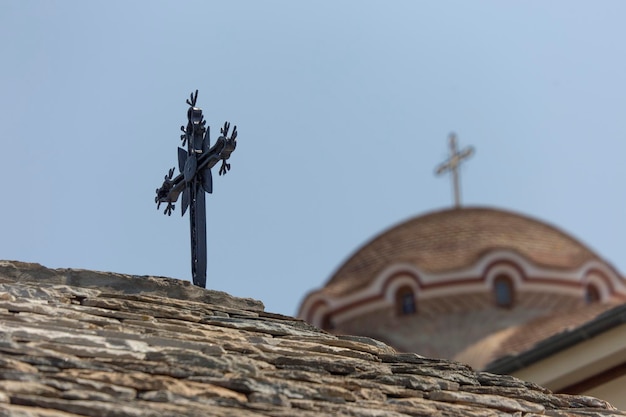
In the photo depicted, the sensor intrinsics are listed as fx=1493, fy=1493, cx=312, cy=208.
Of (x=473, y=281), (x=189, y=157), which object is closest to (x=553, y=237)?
(x=473, y=281)

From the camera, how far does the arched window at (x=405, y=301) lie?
29203 mm

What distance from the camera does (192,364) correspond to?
4633 millimetres

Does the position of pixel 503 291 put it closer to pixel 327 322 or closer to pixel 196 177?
pixel 327 322

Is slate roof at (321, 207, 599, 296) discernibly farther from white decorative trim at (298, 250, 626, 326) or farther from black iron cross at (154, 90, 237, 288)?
black iron cross at (154, 90, 237, 288)

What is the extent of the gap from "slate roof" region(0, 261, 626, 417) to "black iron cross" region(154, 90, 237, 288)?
46 centimetres

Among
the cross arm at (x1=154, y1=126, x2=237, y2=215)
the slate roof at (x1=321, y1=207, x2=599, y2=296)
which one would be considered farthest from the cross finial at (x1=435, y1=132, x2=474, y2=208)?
the cross arm at (x1=154, y1=126, x2=237, y2=215)

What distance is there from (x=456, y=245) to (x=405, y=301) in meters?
1.74

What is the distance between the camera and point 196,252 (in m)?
5.97

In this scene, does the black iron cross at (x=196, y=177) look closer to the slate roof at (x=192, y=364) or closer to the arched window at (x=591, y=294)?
the slate roof at (x=192, y=364)

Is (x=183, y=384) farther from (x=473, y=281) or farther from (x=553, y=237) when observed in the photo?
(x=553, y=237)

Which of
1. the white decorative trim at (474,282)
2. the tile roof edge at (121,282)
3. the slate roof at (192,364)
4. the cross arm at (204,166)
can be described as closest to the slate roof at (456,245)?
the white decorative trim at (474,282)

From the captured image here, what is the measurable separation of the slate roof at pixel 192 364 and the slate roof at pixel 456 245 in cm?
2408

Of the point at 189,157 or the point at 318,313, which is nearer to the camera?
the point at 189,157

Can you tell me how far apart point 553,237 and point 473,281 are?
2.63 m
